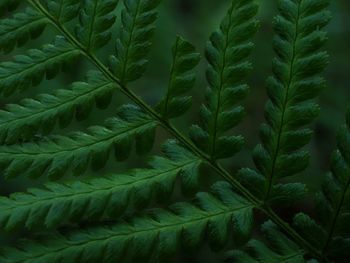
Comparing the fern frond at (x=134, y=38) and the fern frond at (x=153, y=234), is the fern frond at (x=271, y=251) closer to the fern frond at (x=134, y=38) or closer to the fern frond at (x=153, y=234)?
the fern frond at (x=153, y=234)

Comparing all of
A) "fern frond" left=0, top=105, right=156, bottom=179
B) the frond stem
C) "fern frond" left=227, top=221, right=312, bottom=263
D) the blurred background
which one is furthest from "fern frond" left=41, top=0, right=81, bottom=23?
the blurred background

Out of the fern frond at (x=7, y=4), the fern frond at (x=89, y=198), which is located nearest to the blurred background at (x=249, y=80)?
the fern frond at (x=7, y=4)

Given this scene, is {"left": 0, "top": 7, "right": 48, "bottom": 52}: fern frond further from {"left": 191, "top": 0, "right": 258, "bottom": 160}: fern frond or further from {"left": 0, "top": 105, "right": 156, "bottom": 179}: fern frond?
{"left": 191, "top": 0, "right": 258, "bottom": 160}: fern frond

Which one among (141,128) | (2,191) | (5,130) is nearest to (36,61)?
(5,130)

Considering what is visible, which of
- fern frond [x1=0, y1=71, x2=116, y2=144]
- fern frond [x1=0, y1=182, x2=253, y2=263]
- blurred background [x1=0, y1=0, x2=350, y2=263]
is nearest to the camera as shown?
fern frond [x1=0, y1=182, x2=253, y2=263]

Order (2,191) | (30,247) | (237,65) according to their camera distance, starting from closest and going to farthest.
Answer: (30,247) → (237,65) → (2,191)

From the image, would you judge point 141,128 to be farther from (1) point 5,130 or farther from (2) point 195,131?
(1) point 5,130
